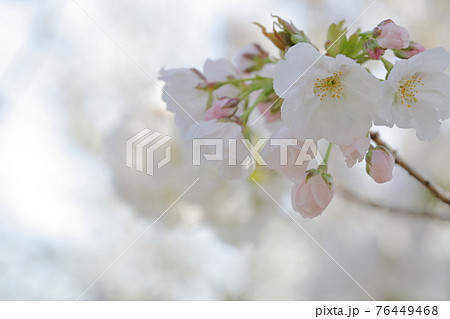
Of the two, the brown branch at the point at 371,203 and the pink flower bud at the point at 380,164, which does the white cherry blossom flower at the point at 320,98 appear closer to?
the pink flower bud at the point at 380,164

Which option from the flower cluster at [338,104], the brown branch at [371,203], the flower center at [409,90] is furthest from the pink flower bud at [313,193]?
the brown branch at [371,203]

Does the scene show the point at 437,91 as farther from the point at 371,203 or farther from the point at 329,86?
the point at 371,203

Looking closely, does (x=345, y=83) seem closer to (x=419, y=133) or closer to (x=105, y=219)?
(x=419, y=133)

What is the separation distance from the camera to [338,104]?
0.50 metres

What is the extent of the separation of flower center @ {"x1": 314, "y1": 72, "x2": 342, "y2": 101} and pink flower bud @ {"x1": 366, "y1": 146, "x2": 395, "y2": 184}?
8cm

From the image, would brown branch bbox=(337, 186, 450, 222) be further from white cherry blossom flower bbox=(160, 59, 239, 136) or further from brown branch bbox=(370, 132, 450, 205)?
white cherry blossom flower bbox=(160, 59, 239, 136)

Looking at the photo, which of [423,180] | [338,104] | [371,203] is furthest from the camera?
[371,203]

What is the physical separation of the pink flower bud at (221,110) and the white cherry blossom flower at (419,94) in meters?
0.18

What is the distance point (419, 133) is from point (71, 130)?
96 centimetres

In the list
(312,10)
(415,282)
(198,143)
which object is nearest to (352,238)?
(415,282)

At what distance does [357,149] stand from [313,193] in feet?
0.23

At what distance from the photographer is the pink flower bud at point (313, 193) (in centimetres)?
54

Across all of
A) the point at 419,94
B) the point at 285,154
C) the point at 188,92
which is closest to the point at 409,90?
the point at 419,94

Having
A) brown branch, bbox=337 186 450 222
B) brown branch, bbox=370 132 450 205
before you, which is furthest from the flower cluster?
brown branch, bbox=337 186 450 222
